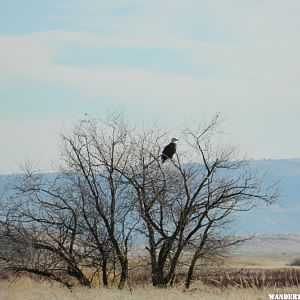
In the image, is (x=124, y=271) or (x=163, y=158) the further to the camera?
(x=124, y=271)

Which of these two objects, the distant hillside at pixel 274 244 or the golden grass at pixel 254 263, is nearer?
the golden grass at pixel 254 263

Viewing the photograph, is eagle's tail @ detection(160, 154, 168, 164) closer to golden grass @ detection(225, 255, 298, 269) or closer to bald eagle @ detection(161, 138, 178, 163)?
bald eagle @ detection(161, 138, 178, 163)

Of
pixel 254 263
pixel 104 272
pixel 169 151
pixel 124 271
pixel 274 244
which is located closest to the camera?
pixel 169 151

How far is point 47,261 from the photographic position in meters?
24.0

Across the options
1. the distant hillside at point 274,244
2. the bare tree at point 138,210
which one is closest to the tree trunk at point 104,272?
the bare tree at point 138,210

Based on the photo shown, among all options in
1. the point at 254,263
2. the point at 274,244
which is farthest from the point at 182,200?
the point at 274,244

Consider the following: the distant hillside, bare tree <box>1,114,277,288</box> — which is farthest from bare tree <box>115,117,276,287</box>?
the distant hillside

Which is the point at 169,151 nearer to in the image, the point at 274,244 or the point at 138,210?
the point at 138,210

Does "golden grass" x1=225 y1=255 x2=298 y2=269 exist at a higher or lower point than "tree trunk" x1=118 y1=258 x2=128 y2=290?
higher

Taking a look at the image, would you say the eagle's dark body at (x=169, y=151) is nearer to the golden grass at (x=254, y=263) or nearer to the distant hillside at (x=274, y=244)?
the golden grass at (x=254, y=263)

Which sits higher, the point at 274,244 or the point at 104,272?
the point at 274,244

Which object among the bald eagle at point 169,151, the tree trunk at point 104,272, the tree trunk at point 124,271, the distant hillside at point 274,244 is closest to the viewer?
the bald eagle at point 169,151

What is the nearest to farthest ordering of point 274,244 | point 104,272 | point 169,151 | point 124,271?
point 169,151, point 124,271, point 104,272, point 274,244

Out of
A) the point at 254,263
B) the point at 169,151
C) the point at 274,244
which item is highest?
the point at 274,244
